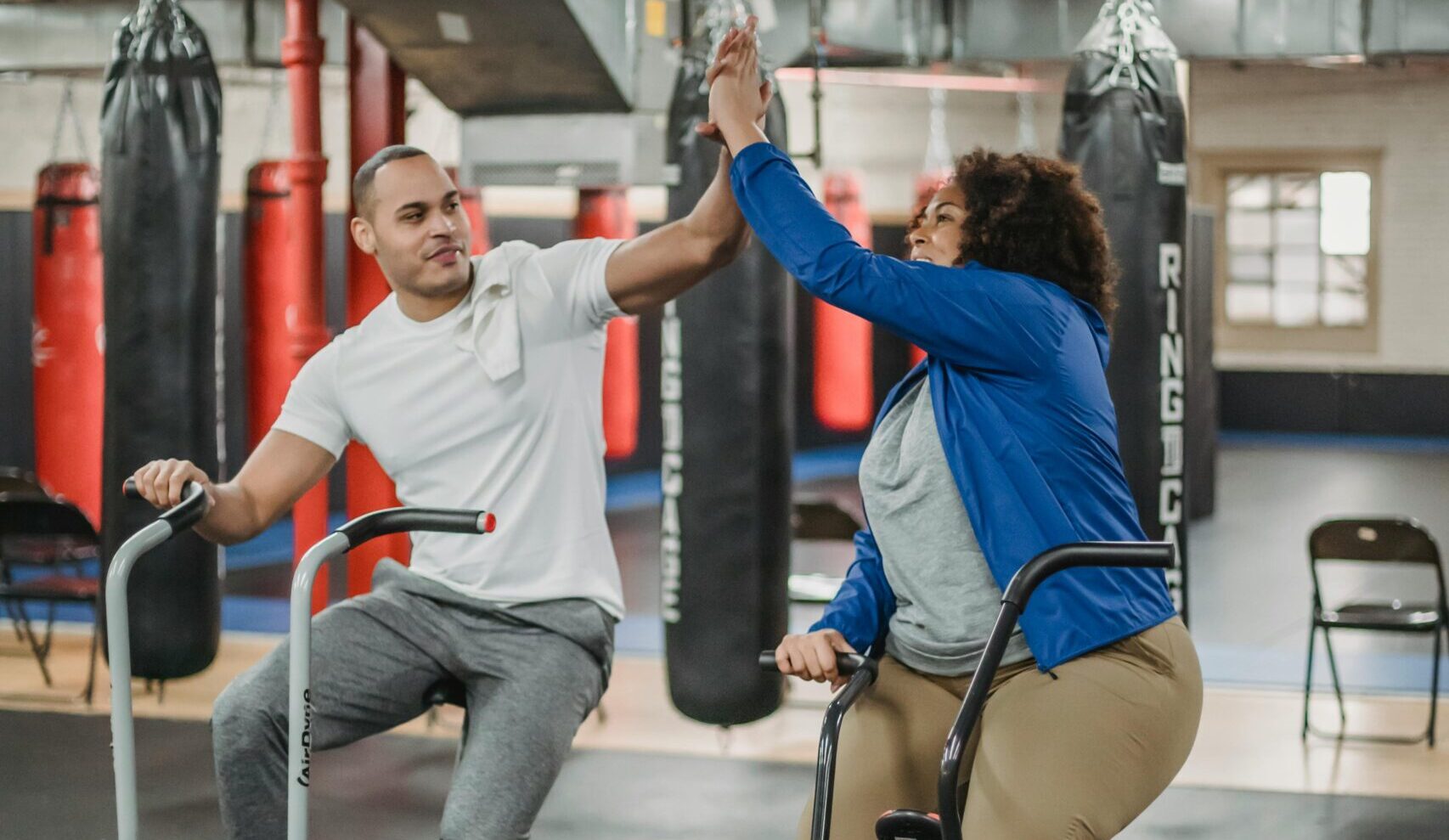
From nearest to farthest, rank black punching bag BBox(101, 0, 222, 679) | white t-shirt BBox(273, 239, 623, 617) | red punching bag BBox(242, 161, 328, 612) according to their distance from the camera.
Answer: white t-shirt BBox(273, 239, 623, 617)
black punching bag BBox(101, 0, 222, 679)
red punching bag BBox(242, 161, 328, 612)

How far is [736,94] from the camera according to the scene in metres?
2.05

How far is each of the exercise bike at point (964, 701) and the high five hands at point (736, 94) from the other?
684 mm

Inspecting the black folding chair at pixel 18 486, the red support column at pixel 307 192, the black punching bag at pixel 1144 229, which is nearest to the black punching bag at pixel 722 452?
the black punching bag at pixel 1144 229

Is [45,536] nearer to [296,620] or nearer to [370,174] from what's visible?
[370,174]

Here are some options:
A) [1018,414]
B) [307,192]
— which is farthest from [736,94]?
[307,192]

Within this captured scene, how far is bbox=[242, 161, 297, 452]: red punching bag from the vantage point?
20.1 feet

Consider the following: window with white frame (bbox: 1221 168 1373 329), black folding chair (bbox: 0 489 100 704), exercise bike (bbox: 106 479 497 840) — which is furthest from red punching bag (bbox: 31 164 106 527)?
window with white frame (bbox: 1221 168 1373 329)

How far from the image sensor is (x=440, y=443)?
7.67 ft

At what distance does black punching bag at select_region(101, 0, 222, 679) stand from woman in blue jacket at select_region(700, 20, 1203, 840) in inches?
107

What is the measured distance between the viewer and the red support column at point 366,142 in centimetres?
477

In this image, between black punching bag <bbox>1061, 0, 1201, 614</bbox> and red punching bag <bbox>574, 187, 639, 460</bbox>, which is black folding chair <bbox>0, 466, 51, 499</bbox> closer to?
red punching bag <bbox>574, 187, 639, 460</bbox>

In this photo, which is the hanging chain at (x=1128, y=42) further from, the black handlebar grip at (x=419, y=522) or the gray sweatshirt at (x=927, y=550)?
the black handlebar grip at (x=419, y=522)

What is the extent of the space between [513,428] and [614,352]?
4.46m

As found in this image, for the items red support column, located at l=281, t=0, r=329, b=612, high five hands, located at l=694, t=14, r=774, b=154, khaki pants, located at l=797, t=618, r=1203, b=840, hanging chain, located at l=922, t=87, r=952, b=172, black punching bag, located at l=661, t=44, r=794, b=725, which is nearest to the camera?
khaki pants, located at l=797, t=618, r=1203, b=840
